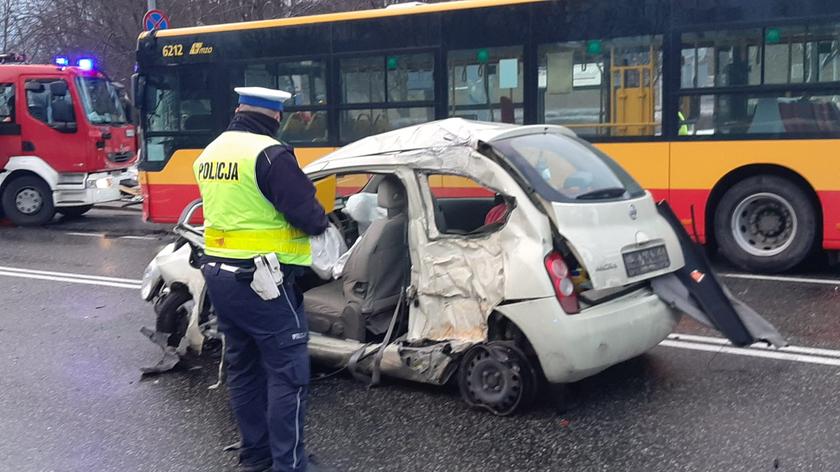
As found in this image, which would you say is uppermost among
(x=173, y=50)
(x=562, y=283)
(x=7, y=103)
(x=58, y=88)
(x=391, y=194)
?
(x=173, y=50)

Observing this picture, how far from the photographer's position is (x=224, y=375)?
5.67 metres

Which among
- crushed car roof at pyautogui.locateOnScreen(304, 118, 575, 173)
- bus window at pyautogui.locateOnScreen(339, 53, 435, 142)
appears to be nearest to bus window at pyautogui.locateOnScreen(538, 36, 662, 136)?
bus window at pyautogui.locateOnScreen(339, 53, 435, 142)

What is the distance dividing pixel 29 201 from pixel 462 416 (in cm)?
1166

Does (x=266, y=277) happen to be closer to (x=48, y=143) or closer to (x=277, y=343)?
(x=277, y=343)

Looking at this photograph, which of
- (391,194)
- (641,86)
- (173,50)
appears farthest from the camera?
(173,50)

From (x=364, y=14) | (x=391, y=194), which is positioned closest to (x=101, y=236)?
(x=364, y=14)

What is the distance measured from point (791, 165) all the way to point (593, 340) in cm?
480

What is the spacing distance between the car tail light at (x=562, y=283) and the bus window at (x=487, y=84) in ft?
16.7

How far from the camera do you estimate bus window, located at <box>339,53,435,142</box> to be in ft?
32.9

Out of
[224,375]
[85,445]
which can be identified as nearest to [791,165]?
[224,375]

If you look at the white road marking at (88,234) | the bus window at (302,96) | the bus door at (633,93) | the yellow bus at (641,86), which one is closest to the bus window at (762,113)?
the yellow bus at (641,86)

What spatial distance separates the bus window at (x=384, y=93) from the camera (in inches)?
395

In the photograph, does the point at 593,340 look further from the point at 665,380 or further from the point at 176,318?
A: the point at 176,318

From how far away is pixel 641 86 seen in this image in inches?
355
